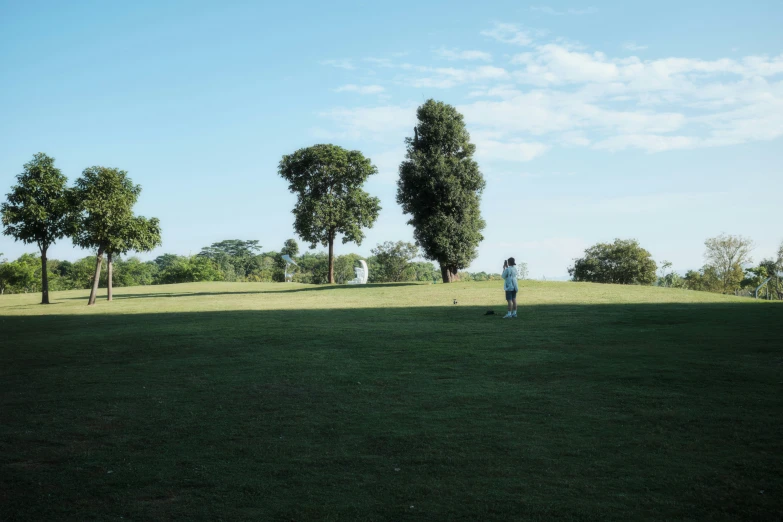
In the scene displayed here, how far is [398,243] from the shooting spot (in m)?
96.6

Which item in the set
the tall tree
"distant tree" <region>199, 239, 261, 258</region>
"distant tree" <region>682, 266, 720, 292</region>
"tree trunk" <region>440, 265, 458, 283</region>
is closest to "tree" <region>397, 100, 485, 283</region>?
"tree trunk" <region>440, 265, 458, 283</region>

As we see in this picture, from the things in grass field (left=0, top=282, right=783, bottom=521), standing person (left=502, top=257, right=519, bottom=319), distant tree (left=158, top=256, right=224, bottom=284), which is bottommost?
grass field (left=0, top=282, right=783, bottom=521)

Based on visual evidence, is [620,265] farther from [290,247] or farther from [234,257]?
[234,257]

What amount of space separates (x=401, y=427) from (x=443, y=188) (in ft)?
134

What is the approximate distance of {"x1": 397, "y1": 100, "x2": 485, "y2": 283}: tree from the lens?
155 feet

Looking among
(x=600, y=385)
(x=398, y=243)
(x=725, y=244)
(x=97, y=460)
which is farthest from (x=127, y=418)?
(x=725, y=244)

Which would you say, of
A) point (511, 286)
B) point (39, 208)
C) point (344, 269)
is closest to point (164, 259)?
point (344, 269)

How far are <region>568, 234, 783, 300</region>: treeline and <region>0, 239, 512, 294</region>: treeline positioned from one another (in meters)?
17.7

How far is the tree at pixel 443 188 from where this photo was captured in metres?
47.3

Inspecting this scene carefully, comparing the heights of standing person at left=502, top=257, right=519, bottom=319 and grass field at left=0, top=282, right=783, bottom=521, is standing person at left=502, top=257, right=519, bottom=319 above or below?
above

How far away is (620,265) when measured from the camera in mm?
85062

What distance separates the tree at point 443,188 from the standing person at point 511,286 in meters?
24.8

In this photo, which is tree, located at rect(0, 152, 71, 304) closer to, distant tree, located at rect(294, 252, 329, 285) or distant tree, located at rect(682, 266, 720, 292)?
distant tree, located at rect(294, 252, 329, 285)

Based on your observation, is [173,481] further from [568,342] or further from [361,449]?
[568,342]
